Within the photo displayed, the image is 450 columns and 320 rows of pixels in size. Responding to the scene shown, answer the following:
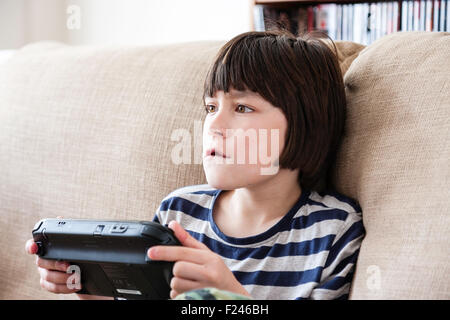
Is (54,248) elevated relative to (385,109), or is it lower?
lower

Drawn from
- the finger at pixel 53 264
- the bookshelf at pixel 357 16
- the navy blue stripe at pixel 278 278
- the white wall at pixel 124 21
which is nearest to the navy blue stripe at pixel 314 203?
the navy blue stripe at pixel 278 278

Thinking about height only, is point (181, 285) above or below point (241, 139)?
below

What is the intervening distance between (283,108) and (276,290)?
0.88ft

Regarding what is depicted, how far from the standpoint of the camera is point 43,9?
2420 millimetres

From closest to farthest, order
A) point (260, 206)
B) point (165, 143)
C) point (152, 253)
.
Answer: point (152, 253) < point (260, 206) < point (165, 143)

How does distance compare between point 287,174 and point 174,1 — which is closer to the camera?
point 287,174

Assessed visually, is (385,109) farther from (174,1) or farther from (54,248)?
(174,1)

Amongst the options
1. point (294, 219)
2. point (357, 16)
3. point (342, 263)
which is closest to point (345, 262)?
point (342, 263)

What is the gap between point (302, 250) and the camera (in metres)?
0.85

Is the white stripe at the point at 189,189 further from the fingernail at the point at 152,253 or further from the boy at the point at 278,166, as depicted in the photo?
the fingernail at the point at 152,253

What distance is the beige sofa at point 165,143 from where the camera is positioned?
0.77 metres

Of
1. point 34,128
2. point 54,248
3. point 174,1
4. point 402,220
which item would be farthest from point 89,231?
point 174,1

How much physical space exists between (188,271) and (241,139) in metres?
0.22

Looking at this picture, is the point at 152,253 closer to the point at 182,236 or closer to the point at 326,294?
the point at 182,236
